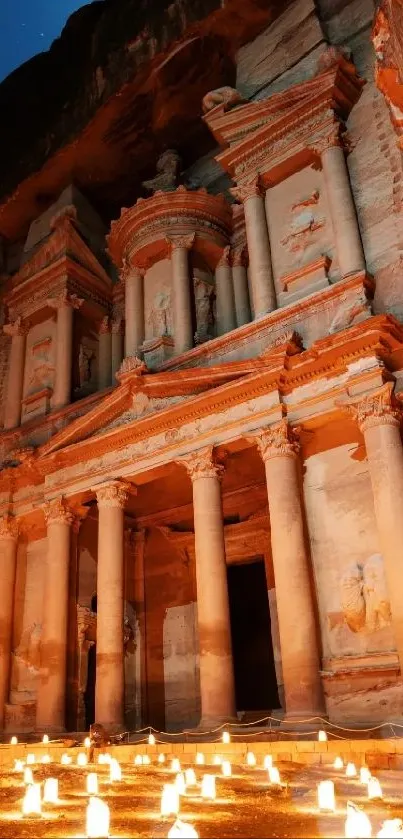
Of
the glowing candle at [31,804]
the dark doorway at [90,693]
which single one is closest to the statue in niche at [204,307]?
the dark doorway at [90,693]

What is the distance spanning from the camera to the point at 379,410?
1300cm

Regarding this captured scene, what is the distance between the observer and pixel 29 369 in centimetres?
2342

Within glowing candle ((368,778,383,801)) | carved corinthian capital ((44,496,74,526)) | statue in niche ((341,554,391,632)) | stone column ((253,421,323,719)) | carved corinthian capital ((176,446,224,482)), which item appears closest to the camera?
glowing candle ((368,778,383,801))

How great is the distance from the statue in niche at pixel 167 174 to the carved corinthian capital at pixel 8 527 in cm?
1146

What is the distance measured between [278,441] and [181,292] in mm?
7155

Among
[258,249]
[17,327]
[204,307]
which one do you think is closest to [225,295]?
[204,307]

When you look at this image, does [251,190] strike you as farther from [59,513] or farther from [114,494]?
[59,513]

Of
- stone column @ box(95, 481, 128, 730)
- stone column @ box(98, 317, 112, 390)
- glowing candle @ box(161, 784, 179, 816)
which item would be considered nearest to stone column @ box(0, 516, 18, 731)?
stone column @ box(95, 481, 128, 730)

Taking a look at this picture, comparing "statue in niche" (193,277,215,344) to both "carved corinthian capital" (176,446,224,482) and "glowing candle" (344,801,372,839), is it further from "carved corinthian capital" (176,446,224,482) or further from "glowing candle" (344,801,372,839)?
"glowing candle" (344,801,372,839)

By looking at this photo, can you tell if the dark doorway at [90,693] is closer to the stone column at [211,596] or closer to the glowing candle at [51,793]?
the stone column at [211,596]

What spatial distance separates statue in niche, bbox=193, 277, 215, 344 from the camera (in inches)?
800

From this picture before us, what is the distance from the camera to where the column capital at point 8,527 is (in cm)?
1939

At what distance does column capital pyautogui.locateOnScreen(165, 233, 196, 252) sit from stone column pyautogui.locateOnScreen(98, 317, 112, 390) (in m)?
5.07

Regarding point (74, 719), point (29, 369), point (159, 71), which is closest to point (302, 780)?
point (74, 719)
